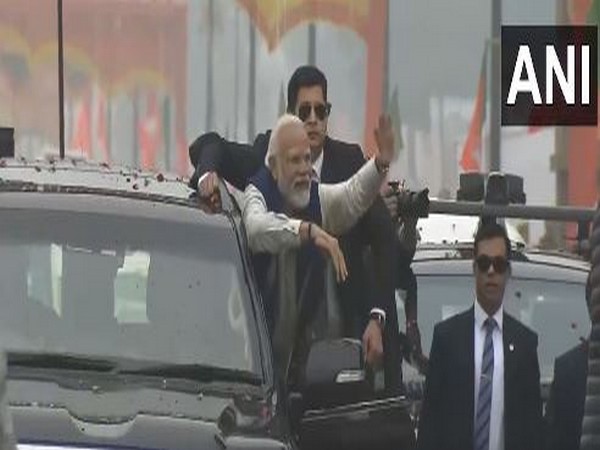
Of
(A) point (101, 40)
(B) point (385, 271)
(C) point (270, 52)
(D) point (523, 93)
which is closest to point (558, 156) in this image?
(D) point (523, 93)

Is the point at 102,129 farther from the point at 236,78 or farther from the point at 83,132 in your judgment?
the point at 236,78

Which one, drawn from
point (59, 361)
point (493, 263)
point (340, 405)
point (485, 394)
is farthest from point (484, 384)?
point (59, 361)

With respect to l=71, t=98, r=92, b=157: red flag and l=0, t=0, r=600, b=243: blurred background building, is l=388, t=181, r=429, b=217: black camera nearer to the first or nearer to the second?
l=0, t=0, r=600, b=243: blurred background building

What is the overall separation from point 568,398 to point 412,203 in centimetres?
186

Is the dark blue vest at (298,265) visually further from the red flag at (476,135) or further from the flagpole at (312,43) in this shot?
the red flag at (476,135)

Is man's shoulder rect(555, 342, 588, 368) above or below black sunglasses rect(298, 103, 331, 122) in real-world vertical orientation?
below

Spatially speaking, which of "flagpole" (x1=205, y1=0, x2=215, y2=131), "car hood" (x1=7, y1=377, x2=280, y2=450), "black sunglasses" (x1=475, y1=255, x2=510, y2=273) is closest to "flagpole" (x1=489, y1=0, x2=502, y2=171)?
"flagpole" (x1=205, y1=0, x2=215, y2=131)

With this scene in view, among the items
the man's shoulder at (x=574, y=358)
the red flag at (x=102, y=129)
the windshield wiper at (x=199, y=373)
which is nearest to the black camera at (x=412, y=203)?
the man's shoulder at (x=574, y=358)

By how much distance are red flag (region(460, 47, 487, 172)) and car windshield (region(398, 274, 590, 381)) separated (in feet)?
4.28

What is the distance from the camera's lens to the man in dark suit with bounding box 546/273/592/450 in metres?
7.16

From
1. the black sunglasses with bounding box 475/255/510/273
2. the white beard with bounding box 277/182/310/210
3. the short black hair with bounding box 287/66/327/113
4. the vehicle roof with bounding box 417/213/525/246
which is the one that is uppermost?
the short black hair with bounding box 287/66/327/113

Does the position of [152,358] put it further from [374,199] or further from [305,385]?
[374,199]

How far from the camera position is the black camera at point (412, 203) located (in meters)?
8.80

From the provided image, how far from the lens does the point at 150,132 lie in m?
11.1
